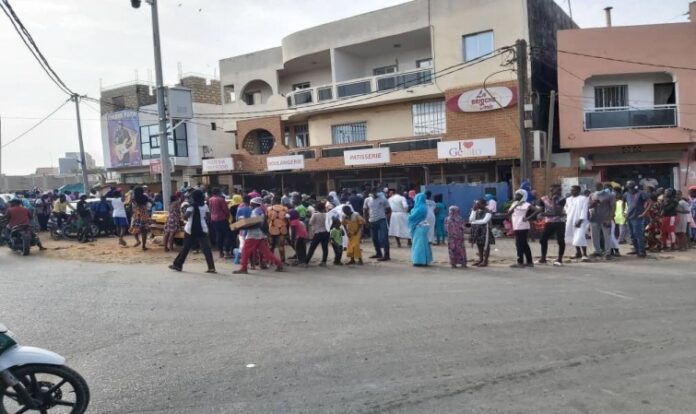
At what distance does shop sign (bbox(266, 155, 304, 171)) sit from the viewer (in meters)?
25.7

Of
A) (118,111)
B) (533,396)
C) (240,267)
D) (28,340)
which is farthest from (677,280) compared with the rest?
(118,111)

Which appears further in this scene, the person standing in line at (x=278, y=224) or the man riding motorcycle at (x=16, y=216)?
the man riding motorcycle at (x=16, y=216)

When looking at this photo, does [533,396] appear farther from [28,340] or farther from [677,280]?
[677,280]

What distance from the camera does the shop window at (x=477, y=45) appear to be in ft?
71.7

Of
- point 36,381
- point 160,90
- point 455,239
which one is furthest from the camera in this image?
point 160,90

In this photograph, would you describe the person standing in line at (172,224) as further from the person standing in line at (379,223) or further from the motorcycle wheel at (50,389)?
the motorcycle wheel at (50,389)

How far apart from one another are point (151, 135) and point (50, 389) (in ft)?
118

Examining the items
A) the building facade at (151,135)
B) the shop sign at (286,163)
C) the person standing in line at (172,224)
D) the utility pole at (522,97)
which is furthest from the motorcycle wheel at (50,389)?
the building facade at (151,135)

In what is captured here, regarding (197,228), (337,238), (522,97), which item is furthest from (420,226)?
(522,97)

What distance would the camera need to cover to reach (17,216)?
549 inches

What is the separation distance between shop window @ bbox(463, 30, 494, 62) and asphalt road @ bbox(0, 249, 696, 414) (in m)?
14.1

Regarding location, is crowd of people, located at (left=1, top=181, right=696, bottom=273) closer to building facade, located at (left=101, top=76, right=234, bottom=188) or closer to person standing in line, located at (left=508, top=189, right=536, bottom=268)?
person standing in line, located at (left=508, top=189, right=536, bottom=268)

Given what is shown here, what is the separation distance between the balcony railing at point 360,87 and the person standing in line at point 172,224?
1362cm

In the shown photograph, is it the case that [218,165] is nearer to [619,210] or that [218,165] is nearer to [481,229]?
[481,229]
